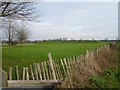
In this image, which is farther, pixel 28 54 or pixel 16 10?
pixel 28 54

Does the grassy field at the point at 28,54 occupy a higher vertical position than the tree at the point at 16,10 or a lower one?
lower

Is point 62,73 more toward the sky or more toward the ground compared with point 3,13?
more toward the ground

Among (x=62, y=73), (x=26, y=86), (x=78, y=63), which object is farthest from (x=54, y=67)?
(x=26, y=86)

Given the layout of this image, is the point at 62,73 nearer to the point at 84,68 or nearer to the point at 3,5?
the point at 84,68

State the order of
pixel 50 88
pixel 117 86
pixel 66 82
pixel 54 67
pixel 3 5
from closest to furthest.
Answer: pixel 66 82, pixel 50 88, pixel 117 86, pixel 54 67, pixel 3 5

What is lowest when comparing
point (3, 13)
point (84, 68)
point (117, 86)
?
point (117, 86)

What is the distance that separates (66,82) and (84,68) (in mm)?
1331

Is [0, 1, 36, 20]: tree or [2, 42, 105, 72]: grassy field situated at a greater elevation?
[0, 1, 36, 20]: tree

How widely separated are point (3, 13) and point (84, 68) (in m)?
6.53

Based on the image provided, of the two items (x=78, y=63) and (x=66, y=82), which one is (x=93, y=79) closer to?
(x=78, y=63)

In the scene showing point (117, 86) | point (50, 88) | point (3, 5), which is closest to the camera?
point (50, 88)

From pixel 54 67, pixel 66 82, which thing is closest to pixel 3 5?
pixel 54 67

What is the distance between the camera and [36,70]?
8875mm

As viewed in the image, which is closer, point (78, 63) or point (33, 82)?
point (33, 82)
